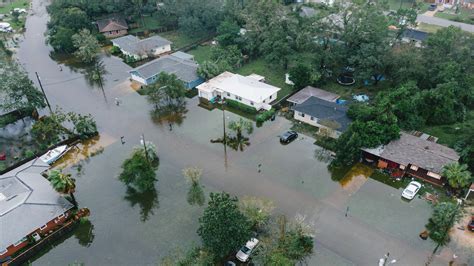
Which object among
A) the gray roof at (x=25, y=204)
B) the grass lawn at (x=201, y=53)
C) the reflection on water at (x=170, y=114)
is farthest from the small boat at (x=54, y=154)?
the grass lawn at (x=201, y=53)

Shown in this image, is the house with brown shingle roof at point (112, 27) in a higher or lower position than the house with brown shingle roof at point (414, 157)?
higher

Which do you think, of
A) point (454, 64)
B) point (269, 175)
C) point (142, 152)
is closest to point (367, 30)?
point (454, 64)

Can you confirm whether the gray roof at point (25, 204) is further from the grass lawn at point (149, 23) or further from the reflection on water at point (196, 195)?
the grass lawn at point (149, 23)

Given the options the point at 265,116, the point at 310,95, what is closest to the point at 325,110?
the point at 310,95

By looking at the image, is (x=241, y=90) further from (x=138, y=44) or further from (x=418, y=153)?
(x=138, y=44)

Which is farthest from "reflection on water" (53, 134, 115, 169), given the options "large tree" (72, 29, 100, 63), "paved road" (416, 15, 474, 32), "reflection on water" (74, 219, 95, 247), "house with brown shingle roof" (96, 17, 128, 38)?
"paved road" (416, 15, 474, 32)
